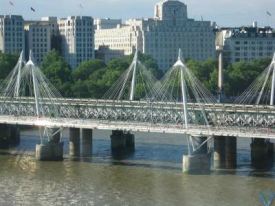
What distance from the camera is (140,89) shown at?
136000mm

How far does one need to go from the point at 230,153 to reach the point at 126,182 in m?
11.6

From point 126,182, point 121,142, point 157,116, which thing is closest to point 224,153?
point 157,116

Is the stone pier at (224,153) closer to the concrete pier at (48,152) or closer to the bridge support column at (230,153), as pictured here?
the bridge support column at (230,153)

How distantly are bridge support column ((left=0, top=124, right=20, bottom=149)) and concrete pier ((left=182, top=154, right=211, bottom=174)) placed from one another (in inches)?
1277

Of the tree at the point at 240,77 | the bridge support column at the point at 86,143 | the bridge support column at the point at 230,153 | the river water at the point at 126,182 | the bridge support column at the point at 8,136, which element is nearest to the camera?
the river water at the point at 126,182

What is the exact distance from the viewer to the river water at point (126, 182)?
5744cm

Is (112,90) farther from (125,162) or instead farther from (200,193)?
(200,193)

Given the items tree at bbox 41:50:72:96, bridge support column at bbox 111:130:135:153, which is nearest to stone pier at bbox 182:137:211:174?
bridge support column at bbox 111:130:135:153

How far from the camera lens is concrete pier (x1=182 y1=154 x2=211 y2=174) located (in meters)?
66.9

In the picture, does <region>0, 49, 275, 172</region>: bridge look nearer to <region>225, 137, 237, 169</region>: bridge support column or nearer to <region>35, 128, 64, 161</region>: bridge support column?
<region>35, 128, 64, 161</region>: bridge support column

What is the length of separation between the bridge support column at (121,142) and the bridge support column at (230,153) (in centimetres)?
1522

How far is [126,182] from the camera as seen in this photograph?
64688 mm

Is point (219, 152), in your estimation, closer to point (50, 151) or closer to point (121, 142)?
point (50, 151)

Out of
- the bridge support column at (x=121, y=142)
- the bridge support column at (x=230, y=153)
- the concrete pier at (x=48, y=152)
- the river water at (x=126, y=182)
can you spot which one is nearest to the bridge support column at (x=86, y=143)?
the river water at (x=126, y=182)
